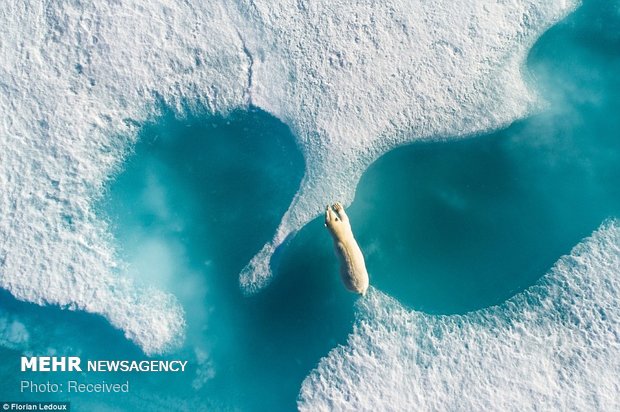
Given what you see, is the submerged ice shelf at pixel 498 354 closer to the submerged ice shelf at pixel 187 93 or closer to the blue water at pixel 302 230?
the blue water at pixel 302 230

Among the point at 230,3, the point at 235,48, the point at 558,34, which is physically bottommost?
the point at 235,48

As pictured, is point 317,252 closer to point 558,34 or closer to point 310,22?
point 310,22

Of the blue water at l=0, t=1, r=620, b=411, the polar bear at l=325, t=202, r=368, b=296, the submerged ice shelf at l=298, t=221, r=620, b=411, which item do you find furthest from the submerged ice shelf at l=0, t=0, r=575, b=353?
the submerged ice shelf at l=298, t=221, r=620, b=411

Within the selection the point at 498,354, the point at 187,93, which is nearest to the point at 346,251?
the point at 498,354

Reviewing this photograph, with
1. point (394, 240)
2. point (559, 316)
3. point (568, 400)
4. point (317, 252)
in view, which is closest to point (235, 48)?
point (317, 252)

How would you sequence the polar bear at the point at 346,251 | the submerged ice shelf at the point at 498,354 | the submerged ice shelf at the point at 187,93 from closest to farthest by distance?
1. the polar bear at the point at 346,251
2. the submerged ice shelf at the point at 498,354
3. the submerged ice shelf at the point at 187,93

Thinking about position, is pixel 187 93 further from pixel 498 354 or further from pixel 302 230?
pixel 498 354

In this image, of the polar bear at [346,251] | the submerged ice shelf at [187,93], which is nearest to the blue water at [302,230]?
the submerged ice shelf at [187,93]
